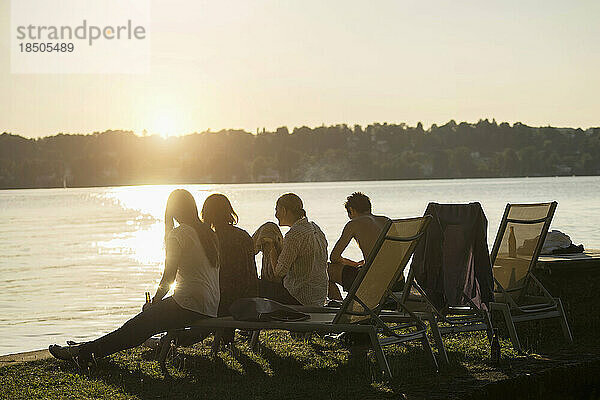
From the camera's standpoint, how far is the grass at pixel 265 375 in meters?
6.17

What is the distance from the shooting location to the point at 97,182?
176000 millimetres

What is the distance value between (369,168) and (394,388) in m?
152

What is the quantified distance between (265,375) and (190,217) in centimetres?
119

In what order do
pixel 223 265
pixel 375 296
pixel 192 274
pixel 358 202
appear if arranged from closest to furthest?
pixel 375 296, pixel 192 274, pixel 223 265, pixel 358 202

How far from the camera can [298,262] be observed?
26.5 feet

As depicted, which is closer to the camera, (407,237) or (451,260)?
(407,237)

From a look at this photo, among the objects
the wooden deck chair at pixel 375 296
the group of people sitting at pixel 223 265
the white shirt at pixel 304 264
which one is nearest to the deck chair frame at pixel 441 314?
the wooden deck chair at pixel 375 296

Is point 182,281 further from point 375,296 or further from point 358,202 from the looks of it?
point 358,202

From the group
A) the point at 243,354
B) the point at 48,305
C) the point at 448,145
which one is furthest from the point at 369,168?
the point at 243,354

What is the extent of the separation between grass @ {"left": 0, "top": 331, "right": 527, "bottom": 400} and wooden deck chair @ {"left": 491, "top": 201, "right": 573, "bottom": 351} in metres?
0.41

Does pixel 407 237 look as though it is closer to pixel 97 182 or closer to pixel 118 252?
pixel 118 252

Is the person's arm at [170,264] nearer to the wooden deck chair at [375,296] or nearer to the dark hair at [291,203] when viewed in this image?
the wooden deck chair at [375,296]

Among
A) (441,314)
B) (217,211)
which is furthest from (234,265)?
(441,314)

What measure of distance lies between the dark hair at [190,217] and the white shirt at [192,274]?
0.11ft
